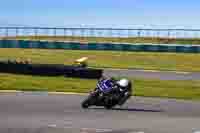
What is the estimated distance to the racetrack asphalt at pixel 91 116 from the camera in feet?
39.7

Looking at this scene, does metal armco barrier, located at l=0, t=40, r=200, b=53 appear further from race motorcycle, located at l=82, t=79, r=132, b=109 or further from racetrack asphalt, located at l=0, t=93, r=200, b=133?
race motorcycle, located at l=82, t=79, r=132, b=109

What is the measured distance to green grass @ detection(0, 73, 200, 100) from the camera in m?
19.7

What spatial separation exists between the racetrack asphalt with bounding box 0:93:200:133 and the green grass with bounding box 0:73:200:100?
1.76 meters

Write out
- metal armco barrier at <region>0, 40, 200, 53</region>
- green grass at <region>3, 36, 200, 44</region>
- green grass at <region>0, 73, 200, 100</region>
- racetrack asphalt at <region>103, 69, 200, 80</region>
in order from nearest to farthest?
green grass at <region>0, 73, 200, 100</region>
racetrack asphalt at <region>103, 69, 200, 80</region>
metal armco barrier at <region>0, 40, 200, 53</region>
green grass at <region>3, 36, 200, 44</region>

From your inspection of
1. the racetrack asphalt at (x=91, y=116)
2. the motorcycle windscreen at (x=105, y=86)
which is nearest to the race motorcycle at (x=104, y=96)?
the motorcycle windscreen at (x=105, y=86)

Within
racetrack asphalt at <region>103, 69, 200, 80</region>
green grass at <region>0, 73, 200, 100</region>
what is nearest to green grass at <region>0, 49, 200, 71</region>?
racetrack asphalt at <region>103, 69, 200, 80</region>

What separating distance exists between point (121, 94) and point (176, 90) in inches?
253

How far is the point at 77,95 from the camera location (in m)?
18.4

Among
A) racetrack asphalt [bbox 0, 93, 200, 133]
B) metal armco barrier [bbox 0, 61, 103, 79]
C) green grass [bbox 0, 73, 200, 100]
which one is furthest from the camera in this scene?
metal armco barrier [bbox 0, 61, 103, 79]

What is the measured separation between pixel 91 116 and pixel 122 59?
2825 cm

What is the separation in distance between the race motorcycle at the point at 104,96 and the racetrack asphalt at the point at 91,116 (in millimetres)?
168

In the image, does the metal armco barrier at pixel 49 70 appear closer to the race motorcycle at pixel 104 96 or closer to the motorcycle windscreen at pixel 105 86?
the race motorcycle at pixel 104 96

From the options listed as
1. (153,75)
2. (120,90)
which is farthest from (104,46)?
(120,90)

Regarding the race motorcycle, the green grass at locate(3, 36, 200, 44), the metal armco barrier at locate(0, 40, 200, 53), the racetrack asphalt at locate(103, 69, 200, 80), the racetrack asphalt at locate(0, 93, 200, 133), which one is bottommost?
the racetrack asphalt at locate(103, 69, 200, 80)
